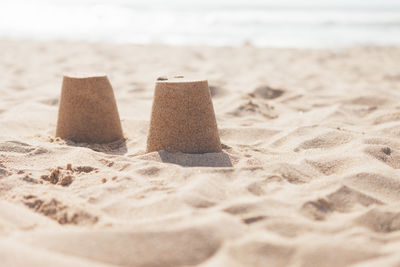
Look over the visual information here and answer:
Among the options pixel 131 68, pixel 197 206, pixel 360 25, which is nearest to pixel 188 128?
pixel 197 206

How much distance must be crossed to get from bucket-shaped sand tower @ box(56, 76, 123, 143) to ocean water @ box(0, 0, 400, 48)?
7.02 meters

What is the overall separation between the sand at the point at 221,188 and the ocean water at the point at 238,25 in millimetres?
6226

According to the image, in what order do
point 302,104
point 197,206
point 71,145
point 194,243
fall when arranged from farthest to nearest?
1. point 302,104
2. point 71,145
3. point 197,206
4. point 194,243

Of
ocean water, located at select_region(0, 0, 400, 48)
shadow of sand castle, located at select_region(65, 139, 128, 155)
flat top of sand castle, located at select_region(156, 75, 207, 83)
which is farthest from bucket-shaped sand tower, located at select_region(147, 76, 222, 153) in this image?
ocean water, located at select_region(0, 0, 400, 48)

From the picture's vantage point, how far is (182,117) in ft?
7.75

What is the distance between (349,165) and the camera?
2.24 m

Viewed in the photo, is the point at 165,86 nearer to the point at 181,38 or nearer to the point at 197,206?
the point at 197,206

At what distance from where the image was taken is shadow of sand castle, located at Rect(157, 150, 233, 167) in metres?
2.29

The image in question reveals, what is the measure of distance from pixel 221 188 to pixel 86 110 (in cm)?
123

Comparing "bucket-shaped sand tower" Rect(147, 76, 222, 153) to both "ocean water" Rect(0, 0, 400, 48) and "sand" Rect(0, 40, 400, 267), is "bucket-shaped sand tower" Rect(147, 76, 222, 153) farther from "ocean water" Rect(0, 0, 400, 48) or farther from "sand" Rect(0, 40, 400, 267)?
"ocean water" Rect(0, 0, 400, 48)

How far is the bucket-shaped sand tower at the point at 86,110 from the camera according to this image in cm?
273

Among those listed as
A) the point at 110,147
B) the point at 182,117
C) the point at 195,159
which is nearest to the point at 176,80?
the point at 182,117

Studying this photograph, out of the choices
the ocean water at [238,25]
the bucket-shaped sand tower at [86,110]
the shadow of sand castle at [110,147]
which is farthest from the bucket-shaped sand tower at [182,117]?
the ocean water at [238,25]

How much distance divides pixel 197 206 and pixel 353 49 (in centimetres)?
699
